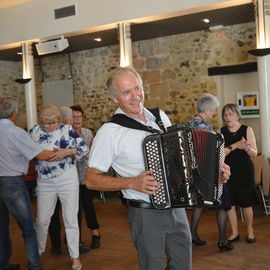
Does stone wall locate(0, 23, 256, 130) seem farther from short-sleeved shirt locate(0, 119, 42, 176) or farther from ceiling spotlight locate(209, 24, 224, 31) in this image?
short-sleeved shirt locate(0, 119, 42, 176)

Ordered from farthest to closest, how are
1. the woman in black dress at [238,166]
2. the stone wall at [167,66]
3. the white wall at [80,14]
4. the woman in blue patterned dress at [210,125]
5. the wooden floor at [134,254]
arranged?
the stone wall at [167,66] < the white wall at [80,14] < the woman in black dress at [238,166] < the woman in blue patterned dress at [210,125] < the wooden floor at [134,254]

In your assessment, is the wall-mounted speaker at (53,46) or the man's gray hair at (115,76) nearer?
the man's gray hair at (115,76)

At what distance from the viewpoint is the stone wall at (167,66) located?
308 inches

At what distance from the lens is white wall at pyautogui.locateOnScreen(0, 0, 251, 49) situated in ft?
20.7

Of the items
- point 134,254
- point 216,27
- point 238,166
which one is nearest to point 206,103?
point 238,166

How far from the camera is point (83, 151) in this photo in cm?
359

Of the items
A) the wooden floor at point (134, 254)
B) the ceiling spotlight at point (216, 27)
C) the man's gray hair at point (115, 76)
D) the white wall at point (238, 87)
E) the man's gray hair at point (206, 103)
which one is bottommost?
the wooden floor at point (134, 254)

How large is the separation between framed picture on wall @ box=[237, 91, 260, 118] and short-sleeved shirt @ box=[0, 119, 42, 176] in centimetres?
540

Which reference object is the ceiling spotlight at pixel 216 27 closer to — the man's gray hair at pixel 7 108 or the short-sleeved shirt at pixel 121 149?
the man's gray hair at pixel 7 108

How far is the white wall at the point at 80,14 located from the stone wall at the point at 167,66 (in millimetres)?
1747

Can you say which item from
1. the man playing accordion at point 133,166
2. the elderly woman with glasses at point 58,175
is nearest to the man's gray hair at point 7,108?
the elderly woman with glasses at point 58,175

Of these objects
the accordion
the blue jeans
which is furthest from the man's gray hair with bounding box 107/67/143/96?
the blue jeans

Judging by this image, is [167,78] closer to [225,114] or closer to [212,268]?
[225,114]

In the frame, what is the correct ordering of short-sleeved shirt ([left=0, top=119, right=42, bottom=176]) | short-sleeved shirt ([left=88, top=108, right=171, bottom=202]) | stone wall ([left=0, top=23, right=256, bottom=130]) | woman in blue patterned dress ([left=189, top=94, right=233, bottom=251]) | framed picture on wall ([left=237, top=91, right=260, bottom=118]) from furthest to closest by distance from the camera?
stone wall ([left=0, top=23, right=256, bottom=130]) → framed picture on wall ([left=237, top=91, right=260, bottom=118]) → woman in blue patterned dress ([left=189, top=94, right=233, bottom=251]) → short-sleeved shirt ([left=0, top=119, right=42, bottom=176]) → short-sleeved shirt ([left=88, top=108, right=171, bottom=202])
